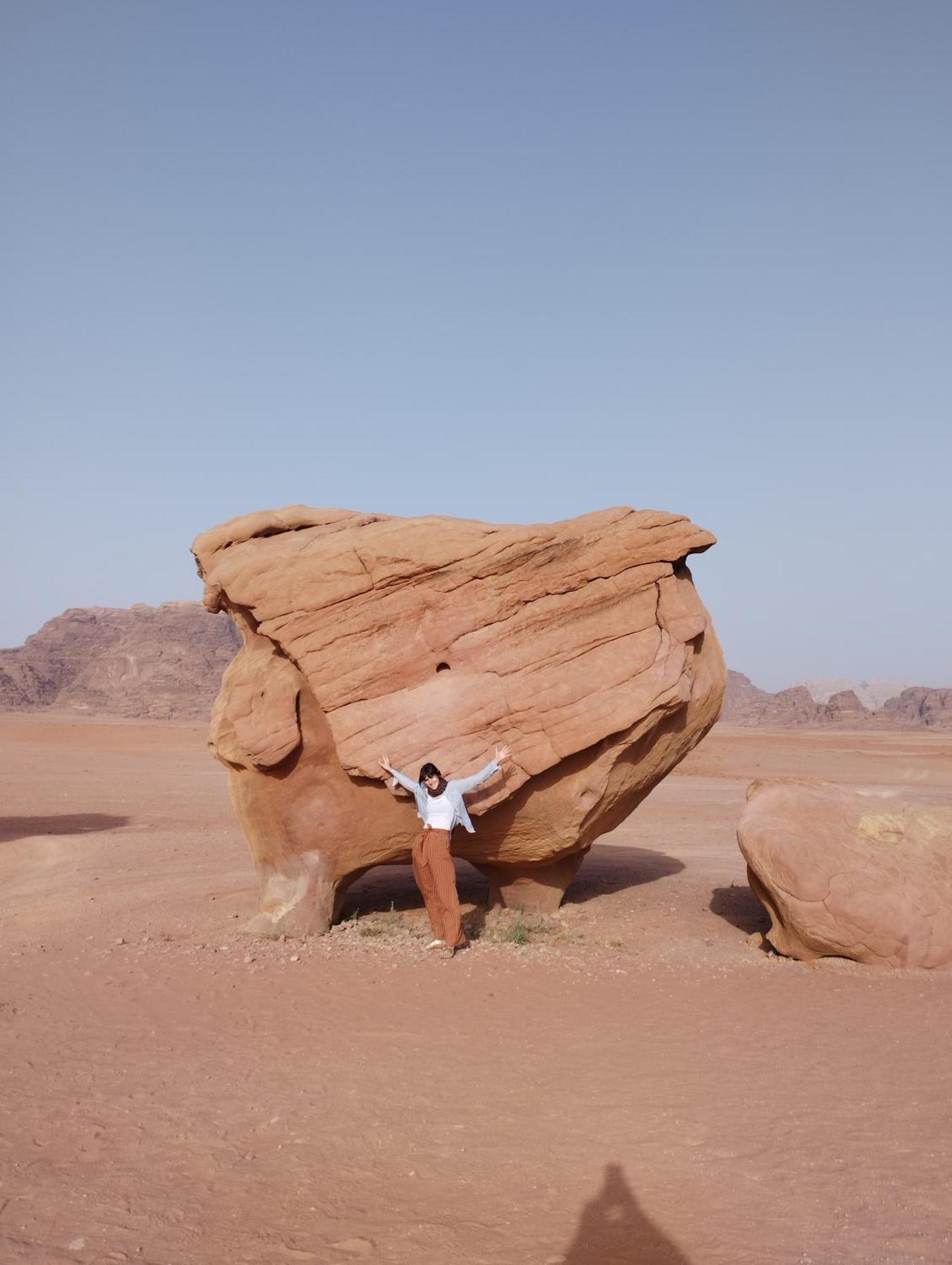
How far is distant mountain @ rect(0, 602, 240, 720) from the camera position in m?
78.4

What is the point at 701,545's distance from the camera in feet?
34.1

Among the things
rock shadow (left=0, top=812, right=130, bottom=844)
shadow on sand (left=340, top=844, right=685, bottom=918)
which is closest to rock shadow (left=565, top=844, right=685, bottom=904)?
shadow on sand (left=340, top=844, right=685, bottom=918)

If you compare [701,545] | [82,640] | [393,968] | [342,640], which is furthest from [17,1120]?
[82,640]

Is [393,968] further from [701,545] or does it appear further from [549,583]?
[701,545]

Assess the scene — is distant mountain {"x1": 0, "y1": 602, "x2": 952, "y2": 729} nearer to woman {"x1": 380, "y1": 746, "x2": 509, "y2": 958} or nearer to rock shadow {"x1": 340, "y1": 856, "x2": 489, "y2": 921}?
rock shadow {"x1": 340, "y1": 856, "x2": 489, "y2": 921}

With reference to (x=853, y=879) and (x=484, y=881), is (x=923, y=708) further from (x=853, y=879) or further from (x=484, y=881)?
(x=853, y=879)

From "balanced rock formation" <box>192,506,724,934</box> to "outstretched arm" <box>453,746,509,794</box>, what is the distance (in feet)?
0.38

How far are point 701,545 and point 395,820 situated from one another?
426 centimetres

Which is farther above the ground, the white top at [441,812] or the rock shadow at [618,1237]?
the white top at [441,812]

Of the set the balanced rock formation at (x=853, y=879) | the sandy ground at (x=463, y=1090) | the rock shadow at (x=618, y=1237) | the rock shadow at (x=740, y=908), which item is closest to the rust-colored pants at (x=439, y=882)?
the sandy ground at (x=463, y=1090)

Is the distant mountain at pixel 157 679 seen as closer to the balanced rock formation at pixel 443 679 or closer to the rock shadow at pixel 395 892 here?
the rock shadow at pixel 395 892

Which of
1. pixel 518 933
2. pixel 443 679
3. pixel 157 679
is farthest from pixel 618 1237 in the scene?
pixel 157 679

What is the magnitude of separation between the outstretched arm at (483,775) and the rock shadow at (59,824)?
11950 millimetres

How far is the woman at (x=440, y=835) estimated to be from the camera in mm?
9594
